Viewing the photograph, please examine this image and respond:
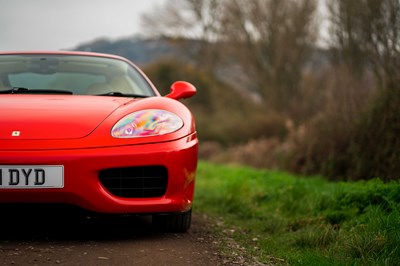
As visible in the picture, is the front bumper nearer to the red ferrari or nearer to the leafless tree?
the red ferrari

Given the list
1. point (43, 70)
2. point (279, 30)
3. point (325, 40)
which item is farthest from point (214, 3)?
point (43, 70)

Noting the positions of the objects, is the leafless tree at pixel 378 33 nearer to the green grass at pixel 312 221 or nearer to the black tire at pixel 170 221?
the green grass at pixel 312 221

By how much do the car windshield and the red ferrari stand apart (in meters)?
0.32

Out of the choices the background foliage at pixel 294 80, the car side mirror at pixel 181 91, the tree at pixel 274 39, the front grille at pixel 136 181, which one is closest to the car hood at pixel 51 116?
the front grille at pixel 136 181

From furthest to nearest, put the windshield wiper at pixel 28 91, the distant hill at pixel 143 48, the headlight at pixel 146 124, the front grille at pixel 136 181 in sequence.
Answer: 1. the distant hill at pixel 143 48
2. the windshield wiper at pixel 28 91
3. the headlight at pixel 146 124
4. the front grille at pixel 136 181

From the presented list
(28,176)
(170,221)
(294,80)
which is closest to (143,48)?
(294,80)

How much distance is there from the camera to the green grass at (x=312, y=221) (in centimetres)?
354

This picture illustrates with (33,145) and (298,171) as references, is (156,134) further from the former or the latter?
(298,171)

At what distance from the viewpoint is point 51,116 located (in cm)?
388

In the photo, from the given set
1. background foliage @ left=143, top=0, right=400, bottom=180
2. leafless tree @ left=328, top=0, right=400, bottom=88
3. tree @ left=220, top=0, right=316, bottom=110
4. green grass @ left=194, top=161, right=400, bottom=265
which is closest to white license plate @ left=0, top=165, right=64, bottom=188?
green grass @ left=194, top=161, right=400, bottom=265

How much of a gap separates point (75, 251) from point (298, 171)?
7.66 m

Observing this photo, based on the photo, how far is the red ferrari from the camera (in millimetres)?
3580

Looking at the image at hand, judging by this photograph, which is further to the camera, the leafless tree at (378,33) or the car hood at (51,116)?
the leafless tree at (378,33)

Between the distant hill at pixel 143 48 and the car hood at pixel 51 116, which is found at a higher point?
the car hood at pixel 51 116
